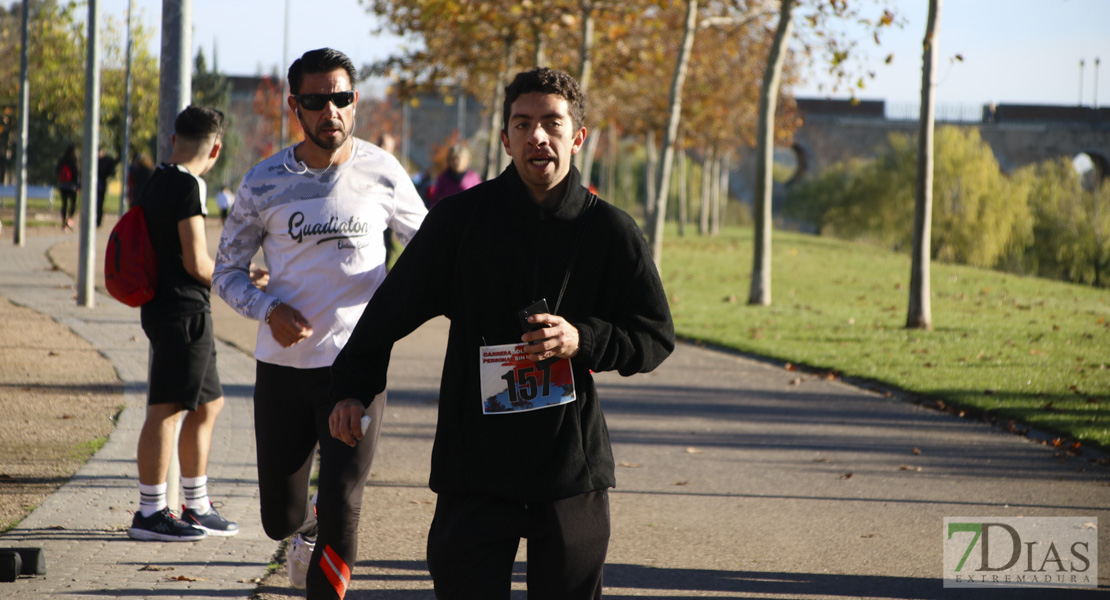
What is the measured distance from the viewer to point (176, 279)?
192 inches

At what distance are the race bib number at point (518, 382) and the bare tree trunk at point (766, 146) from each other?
573 inches

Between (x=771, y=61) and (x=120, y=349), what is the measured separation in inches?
431

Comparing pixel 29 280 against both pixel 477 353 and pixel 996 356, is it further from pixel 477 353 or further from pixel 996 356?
pixel 477 353

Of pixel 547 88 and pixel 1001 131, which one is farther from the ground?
pixel 1001 131

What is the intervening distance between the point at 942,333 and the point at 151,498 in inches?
459

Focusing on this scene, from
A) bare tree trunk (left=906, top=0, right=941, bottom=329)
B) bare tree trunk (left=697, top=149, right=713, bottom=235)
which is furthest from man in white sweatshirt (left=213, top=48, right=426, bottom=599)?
bare tree trunk (left=697, top=149, right=713, bottom=235)

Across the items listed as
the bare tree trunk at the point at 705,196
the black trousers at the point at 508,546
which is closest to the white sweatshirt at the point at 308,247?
the black trousers at the point at 508,546

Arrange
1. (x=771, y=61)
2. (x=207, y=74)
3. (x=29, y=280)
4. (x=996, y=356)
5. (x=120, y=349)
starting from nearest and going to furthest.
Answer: (x=120, y=349) < (x=996, y=356) < (x=29, y=280) < (x=771, y=61) < (x=207, y=74)

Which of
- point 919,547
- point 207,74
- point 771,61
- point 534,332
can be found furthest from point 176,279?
point 207,74

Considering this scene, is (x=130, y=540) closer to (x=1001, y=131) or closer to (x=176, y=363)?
(x=176, y=363)

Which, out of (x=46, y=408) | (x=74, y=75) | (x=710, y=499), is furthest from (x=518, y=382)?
(x=74, y=75)

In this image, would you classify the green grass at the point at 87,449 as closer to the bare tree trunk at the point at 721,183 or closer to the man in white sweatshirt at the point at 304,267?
the man in white sweatshirt at the point at 304,267

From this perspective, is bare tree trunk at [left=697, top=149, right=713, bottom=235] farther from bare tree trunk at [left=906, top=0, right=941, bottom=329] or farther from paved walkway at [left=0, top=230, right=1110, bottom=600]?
paved walkway at [left=0, top=230, right=1110, bottom=600]

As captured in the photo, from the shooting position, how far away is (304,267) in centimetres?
402
